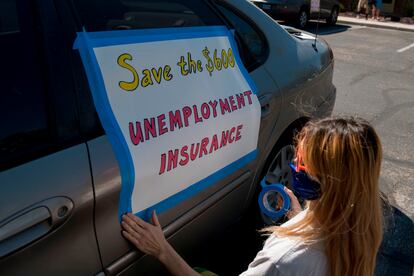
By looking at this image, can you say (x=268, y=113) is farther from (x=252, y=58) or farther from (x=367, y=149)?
(x=367, y=149)

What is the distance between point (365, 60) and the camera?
8.81m

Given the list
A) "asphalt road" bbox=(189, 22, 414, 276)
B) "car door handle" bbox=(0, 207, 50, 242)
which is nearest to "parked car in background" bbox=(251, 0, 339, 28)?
"asphalt road" bbox=(189, 22, 414, 276)

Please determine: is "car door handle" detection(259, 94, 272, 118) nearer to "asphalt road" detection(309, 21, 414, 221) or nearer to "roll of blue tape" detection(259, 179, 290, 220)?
"roll of blue tape" detection(259, 179, 290, 220)

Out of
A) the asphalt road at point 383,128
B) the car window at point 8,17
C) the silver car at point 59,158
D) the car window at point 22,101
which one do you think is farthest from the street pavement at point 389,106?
the car window at point 8,17

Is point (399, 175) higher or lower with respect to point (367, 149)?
lower

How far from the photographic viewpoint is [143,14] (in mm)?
2068

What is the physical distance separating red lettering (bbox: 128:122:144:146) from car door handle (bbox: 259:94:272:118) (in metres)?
0.90

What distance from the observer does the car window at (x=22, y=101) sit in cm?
144

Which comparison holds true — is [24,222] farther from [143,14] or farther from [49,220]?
[143,14]

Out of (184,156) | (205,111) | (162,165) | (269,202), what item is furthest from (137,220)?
(269,202)

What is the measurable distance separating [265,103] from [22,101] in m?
1.31

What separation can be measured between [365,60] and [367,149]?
26.3 feet

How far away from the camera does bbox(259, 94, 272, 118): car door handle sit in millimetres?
2427

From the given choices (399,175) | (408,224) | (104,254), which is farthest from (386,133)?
(104,254)
